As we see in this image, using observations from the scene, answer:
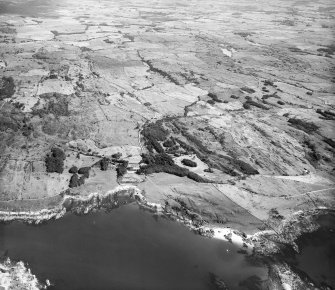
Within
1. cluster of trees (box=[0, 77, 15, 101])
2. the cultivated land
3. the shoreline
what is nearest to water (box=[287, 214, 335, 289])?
the shoreline

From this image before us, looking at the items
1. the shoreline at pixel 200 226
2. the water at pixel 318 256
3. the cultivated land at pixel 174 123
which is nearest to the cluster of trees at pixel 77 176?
the cultivated land at pixel 174 123

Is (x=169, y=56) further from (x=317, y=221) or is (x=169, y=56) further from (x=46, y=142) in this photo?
(x=317, y=221)

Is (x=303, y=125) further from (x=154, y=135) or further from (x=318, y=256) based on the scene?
(x=318, y=256)

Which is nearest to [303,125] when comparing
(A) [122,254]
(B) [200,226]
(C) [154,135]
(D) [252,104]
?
(D) [252,104]

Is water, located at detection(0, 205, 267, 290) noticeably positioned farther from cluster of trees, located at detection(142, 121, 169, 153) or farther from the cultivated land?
cluster of trees, located at detection(142, 121, 169, 153)

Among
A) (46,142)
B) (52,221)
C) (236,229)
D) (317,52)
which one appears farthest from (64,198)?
(317,52)
